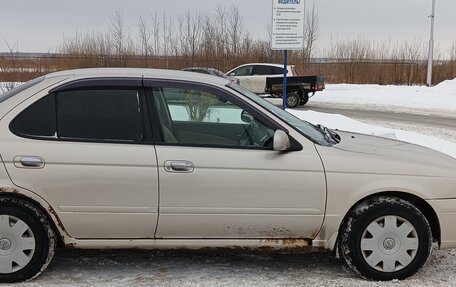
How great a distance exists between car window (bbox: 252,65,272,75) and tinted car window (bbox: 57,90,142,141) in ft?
60.3

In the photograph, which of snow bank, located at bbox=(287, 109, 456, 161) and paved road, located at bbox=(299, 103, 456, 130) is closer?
snow bank, located at bbox=(287, 109, 456, 161)

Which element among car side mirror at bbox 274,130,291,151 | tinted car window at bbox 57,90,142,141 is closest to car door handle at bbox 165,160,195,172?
tinted car window at bbox 57,90,142,141

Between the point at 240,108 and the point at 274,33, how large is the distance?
5.75m

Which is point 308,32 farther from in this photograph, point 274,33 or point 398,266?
point 398,266

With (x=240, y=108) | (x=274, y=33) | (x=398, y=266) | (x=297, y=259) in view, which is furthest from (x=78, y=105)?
(x=274, y=33)

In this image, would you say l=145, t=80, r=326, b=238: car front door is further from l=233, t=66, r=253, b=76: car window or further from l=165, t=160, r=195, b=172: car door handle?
l=233, t=66, r=253, b=76: car window

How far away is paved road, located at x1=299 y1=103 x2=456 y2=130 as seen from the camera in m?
14.2

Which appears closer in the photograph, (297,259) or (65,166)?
(65,166)

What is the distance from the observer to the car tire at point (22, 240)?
3656 mm

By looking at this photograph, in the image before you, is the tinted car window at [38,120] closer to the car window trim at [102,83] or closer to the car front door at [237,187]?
the car window trim at [102,83]

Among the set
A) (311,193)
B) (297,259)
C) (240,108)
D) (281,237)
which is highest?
(240,108)

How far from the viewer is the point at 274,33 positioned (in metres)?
9.34

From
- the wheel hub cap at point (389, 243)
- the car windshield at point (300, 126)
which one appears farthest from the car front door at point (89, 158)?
the wheel hub cap at point (389, 243)

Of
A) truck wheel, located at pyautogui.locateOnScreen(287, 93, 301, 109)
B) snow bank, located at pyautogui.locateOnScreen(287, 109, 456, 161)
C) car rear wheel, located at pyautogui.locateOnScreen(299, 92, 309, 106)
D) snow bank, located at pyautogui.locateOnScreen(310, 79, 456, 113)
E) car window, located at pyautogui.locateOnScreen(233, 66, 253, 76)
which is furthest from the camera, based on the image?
car window, located at pyautogui.locateOnScreen(233, 66, 253, 76)
